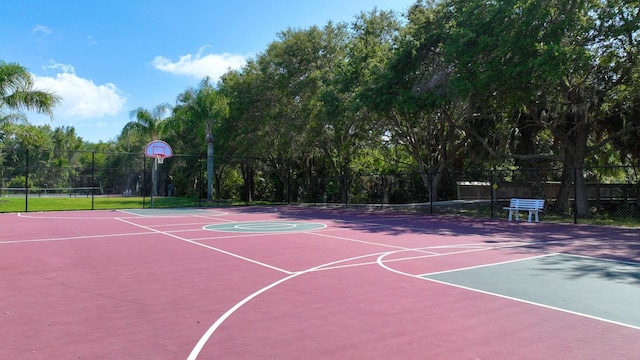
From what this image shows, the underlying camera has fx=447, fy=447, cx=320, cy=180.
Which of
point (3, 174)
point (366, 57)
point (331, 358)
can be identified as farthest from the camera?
point (3, 174)

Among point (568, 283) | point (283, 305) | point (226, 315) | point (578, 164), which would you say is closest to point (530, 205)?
point (578, 164)

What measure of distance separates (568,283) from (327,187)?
97.2 feet

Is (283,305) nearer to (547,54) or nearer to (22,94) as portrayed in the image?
(547,54)

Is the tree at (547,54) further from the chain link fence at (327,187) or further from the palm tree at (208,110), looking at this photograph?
the palm tree at (208,110)

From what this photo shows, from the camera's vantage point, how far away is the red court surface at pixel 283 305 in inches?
176

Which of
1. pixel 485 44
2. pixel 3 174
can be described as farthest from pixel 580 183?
pixel 3 174

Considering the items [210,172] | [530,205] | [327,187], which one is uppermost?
[210,172]

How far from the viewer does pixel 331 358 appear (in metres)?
4.20

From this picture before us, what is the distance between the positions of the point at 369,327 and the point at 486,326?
4.39 ft

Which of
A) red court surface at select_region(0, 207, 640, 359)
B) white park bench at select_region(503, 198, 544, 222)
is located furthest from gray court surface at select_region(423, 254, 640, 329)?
white park bench at select_region(503, 198, 544, 222)

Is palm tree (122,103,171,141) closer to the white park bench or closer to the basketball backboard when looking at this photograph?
the basketball backboard

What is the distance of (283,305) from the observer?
6016mm

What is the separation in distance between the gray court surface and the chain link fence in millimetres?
10739

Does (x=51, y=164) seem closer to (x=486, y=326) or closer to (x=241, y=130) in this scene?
(x=241, y=130)
